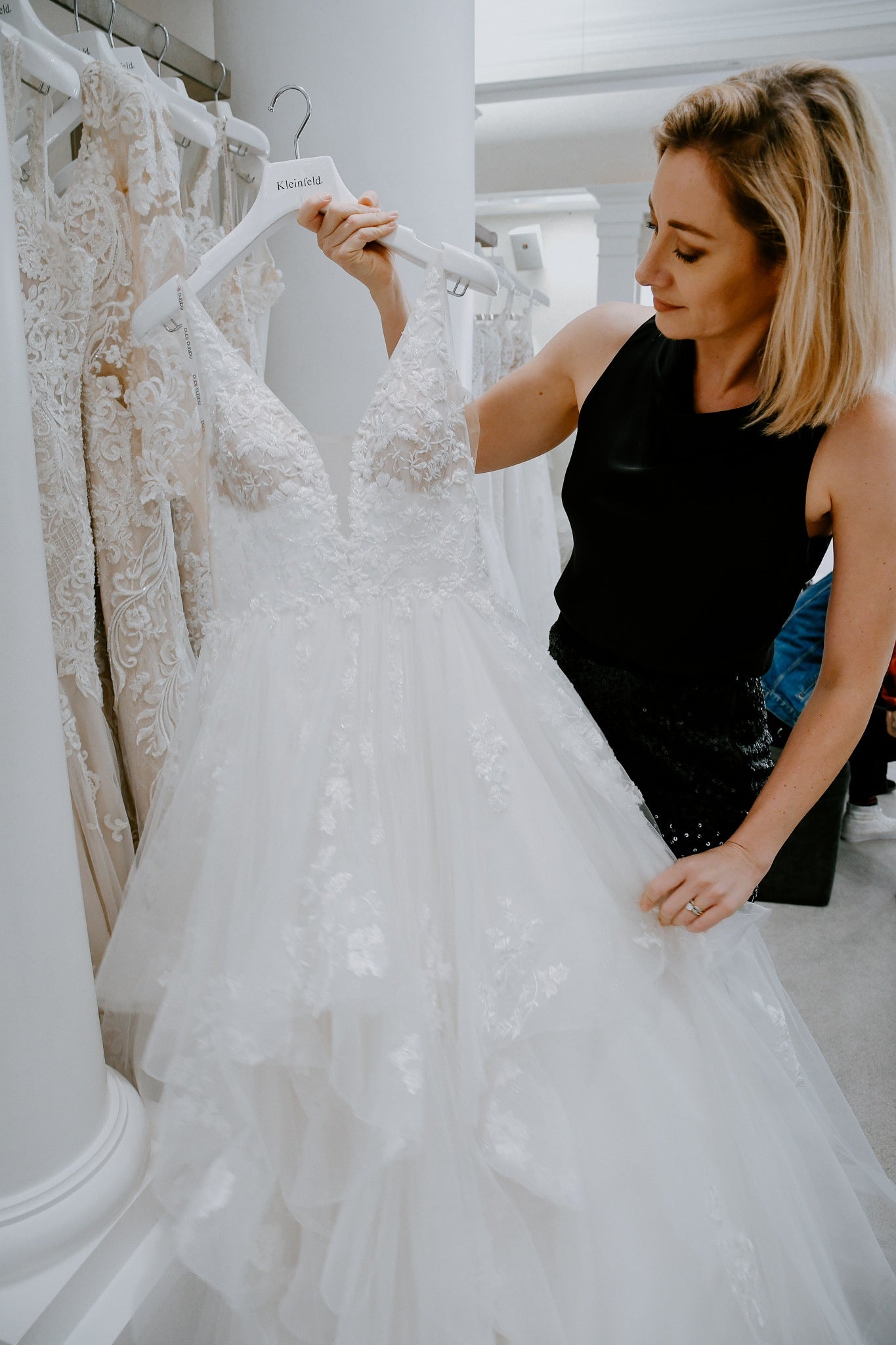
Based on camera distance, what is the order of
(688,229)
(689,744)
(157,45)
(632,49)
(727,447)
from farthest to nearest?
(632,49) → (157,45) → (689,744) → (727,447) → (688,229)

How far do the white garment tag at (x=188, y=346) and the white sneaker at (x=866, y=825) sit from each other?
287 cm

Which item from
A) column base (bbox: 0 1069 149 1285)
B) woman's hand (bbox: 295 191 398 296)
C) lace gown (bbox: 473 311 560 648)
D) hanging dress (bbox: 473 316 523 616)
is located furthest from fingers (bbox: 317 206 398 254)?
lace gown (bbox: 473 311 560 648)

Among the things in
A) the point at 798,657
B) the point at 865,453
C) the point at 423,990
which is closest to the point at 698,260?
the point at 865,453

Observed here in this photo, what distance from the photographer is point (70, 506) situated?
3.89ft

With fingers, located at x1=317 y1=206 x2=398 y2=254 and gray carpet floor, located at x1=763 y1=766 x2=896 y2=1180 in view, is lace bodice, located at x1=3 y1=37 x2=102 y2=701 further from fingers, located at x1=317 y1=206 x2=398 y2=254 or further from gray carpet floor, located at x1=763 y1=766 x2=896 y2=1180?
gray carpet floor, located at x1=763 y1=766 x2=896 y2=1180

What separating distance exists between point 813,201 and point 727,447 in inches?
10.9

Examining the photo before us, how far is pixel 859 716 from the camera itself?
3.63 feet

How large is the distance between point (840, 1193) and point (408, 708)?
82 cm

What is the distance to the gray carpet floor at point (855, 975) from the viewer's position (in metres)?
1.95

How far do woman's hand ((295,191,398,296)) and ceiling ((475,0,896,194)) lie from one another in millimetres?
2909

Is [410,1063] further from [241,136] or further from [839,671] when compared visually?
[241,136]

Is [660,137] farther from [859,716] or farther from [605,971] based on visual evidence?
[605,971]

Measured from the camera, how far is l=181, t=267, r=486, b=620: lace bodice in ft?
3.63

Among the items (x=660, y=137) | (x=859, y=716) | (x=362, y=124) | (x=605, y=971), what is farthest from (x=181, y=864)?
(x=362, y=124)
